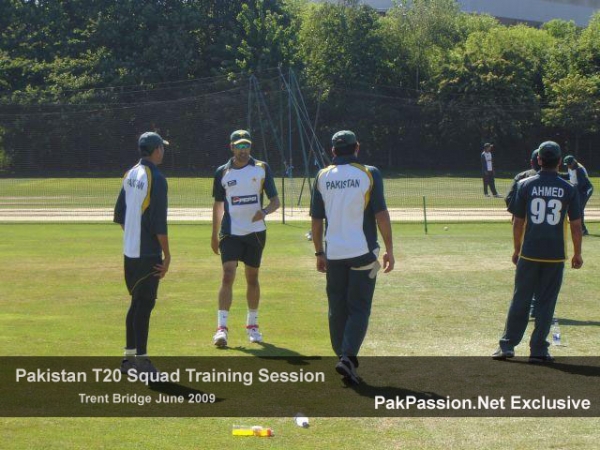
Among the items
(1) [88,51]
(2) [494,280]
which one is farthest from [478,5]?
(2) [494,280]

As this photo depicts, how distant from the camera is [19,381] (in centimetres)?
835

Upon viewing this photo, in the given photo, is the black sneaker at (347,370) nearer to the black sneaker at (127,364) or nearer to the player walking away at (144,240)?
the player walking away at (144,240)

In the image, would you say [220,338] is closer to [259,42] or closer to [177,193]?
[177,193]

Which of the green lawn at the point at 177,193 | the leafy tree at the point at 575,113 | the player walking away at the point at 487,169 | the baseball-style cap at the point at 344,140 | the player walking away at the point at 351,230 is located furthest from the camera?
the leafy tree at the point at 575,113

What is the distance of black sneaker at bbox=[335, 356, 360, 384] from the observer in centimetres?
827

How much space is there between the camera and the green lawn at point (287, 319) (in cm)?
678

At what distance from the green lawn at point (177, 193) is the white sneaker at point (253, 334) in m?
27.2

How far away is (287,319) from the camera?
11.9 m

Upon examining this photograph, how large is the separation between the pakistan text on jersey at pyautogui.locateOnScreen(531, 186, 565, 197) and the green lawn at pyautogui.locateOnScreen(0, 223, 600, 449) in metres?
1.50

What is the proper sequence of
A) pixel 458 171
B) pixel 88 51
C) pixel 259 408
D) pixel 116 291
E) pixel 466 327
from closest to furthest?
pixel 259 408
pixel 466 327
pixel 116 291
pixel 458 171
pixel 88 51

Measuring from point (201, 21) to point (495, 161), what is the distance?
2248 centimetres

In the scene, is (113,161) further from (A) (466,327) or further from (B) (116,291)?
(A) (466,327)

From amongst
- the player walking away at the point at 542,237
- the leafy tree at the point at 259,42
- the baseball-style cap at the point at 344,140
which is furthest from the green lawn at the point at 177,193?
the baseball-style cap at the point at 344,140

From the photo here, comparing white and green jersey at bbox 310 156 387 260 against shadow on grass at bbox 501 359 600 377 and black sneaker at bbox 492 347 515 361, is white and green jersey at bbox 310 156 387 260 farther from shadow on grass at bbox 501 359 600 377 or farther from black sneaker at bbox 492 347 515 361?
shadow on grass at bbox 501 359 600 377
